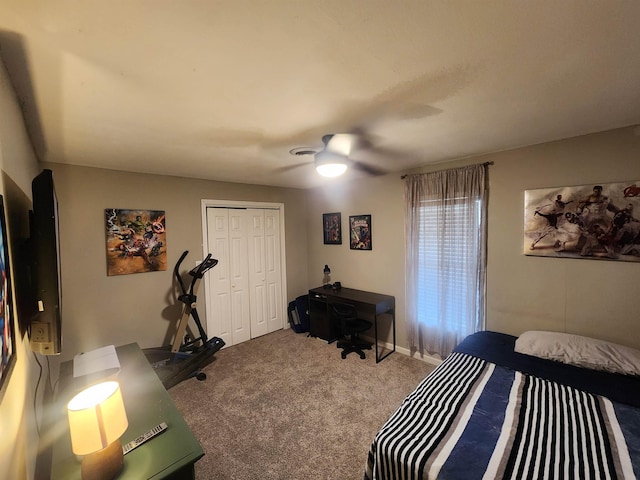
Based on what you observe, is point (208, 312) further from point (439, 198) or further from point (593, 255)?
point (593, 255)

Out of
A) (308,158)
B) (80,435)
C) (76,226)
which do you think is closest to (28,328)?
(80,435)

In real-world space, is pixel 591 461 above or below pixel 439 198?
below


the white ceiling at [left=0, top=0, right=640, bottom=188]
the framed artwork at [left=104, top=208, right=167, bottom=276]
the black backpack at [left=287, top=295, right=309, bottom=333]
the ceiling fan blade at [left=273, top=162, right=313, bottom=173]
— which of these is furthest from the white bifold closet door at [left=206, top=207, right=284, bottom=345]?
the white ceiling at [left=0, top=0, right=640, bottom=188]

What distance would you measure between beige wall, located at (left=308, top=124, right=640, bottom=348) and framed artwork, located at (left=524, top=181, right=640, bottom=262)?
0.07 m

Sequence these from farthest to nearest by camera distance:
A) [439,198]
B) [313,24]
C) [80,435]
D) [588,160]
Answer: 1. [439,198]
2. [588,160]
3. [80,435]
4. [313,24]

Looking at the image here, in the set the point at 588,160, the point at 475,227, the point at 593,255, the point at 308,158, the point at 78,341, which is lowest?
the point at 78,341

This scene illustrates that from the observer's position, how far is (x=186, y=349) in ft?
11.2

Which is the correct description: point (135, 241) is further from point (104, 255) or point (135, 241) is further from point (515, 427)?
point (515, 427)

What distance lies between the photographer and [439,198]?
3102mm

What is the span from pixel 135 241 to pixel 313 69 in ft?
9.72

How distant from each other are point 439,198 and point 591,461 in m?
2.38

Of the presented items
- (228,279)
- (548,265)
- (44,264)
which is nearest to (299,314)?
(228,279)

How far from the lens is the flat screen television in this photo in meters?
1.17

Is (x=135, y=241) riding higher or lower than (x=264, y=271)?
higher
